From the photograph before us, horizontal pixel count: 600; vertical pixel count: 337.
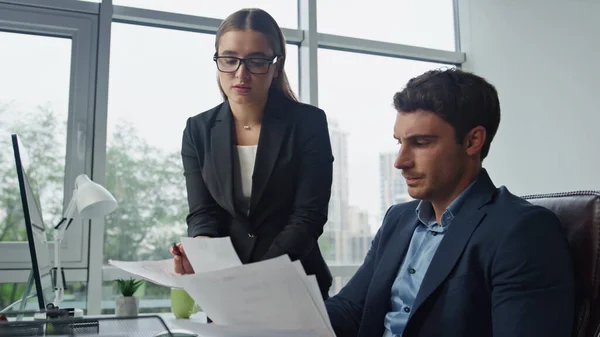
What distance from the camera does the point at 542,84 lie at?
3303 millimetres

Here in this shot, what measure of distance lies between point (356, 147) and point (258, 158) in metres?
2.02

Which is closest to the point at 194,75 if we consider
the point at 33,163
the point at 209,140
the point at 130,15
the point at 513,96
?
the point at 130,15

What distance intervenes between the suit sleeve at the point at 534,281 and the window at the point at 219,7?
2.56m

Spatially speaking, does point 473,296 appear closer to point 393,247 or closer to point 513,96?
point 393,247

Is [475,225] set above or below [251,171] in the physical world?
below

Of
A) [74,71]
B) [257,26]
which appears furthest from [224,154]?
[74,71]

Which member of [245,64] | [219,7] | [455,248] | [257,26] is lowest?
[455,248]

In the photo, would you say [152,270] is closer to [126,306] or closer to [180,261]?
[180,261]

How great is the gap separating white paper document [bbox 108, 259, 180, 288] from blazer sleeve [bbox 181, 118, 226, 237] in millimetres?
435

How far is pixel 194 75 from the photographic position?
3141 millimetres

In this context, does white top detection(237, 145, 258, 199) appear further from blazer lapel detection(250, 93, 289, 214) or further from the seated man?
the seated man

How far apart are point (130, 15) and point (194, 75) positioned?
1.49 ft

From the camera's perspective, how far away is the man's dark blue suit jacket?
→ 100 cm

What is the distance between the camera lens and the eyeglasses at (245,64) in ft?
5.05
